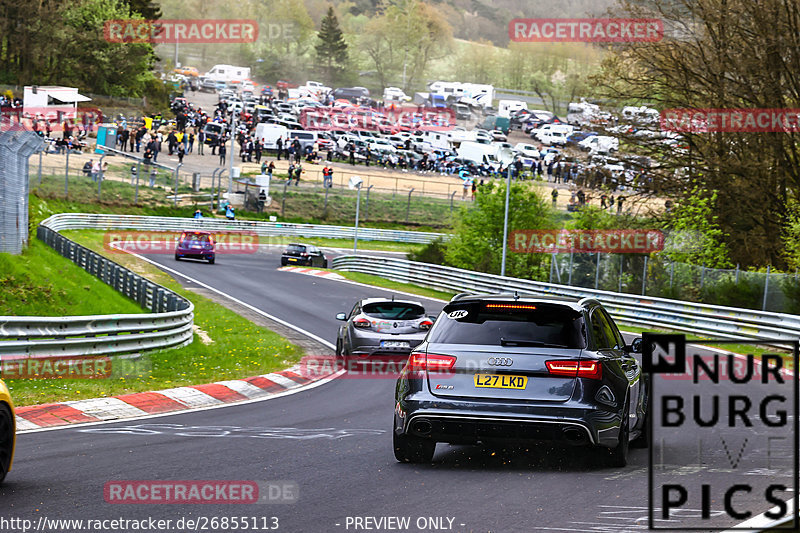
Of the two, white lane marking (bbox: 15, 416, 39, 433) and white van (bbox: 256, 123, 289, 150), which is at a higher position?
white van (bbox: 256, 123, 289, 150)

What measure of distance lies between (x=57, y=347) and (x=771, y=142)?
30.1 m

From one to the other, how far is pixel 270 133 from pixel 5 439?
76199 millimetres

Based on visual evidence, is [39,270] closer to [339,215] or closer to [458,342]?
[458,342]

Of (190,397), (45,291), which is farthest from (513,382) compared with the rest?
(45,291)

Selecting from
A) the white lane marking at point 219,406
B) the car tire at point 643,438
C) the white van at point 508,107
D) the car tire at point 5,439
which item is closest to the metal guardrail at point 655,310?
the white lane marking at point 219,406

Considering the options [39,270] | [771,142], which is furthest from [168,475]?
[771,142]

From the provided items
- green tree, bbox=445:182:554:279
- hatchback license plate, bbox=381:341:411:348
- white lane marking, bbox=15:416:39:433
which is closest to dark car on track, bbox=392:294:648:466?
white lane marking, bbox=15:416:39:433

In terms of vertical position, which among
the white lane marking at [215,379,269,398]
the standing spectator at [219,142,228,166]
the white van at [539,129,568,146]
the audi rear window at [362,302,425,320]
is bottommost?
the white lane marking at [215,379,269,398]

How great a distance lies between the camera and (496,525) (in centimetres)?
685

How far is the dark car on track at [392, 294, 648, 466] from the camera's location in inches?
339

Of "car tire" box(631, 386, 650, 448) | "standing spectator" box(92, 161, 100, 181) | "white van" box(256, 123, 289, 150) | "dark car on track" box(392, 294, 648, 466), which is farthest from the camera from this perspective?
"white van" box(256, 123, 289, 150)

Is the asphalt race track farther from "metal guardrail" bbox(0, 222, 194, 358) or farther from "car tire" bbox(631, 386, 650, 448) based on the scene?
"metal guardrail" bbox(0, 222, 194, 358)

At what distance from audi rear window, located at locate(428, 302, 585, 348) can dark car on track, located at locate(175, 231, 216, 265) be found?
38802mm

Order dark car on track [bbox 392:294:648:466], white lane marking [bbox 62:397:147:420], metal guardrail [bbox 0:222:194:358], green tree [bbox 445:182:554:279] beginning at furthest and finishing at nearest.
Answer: green tree [bbox 445:182:554:279]
metal guardrail [bbox 0:222:194:358]
white lane marking [bbox 62:397:147:420]
dark car on track [bbox 392:294:648:466]
